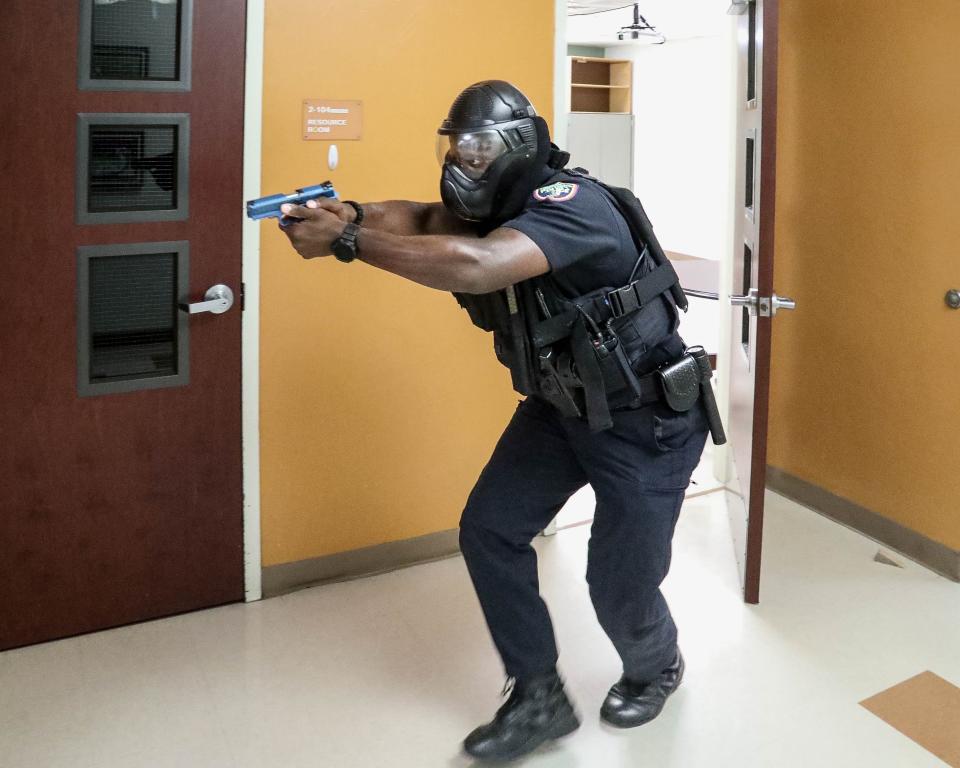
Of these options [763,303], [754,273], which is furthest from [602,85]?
[763,303]

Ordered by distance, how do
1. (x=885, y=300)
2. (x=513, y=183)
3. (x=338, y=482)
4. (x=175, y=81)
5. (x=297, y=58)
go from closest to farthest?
(x=513, y=183), (x=175, y=81), (x=297, y=58), (x=338, y=482), (x=885, y=300)

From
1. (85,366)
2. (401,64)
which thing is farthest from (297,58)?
(85,366)

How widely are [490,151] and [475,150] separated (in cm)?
3

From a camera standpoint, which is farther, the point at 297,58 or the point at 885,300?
the point at 885,300

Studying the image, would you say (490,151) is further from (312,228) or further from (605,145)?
(605,145)

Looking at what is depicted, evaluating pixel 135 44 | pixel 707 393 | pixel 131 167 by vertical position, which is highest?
pixel 135 44

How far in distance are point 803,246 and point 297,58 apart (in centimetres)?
191

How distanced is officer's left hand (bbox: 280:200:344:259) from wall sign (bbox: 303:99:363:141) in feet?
3.06

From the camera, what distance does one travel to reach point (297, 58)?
253 centimetres

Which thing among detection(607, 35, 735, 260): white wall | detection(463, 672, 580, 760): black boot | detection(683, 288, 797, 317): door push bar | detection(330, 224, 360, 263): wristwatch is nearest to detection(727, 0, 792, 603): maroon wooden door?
detection(683, 288, 797, 317): door push bar

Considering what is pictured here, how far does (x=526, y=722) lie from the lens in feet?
6.66

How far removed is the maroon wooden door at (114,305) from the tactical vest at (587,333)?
3.01 ft

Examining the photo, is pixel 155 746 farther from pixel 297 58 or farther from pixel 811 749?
pixel 297 58

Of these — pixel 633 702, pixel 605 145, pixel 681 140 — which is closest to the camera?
pixel 633 702
